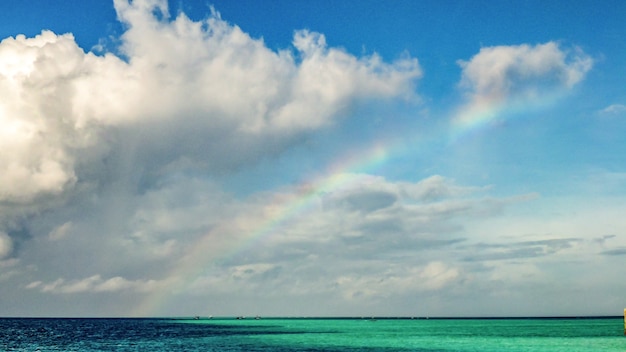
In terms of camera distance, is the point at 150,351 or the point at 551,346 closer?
the point at 150,351

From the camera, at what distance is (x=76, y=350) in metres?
81.2

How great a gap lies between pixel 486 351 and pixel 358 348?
18.7 meters

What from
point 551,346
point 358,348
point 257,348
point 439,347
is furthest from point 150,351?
point 551,346

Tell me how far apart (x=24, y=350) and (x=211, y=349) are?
1069 inches

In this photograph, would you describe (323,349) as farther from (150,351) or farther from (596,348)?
(596,348)

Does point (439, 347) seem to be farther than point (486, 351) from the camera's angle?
Yes

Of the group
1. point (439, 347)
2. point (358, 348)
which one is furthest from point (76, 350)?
point (439, 347)

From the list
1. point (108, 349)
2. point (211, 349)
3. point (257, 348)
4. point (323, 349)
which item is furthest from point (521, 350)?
point (108, 349)

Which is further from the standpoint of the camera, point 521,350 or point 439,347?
point 439,347

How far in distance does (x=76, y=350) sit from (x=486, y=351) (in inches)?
2333

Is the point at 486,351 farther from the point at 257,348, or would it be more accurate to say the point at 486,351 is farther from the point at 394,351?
the point at 257,348

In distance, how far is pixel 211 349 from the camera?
270 feet

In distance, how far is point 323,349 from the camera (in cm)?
8244

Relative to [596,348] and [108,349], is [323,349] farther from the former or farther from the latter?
[596,348]
